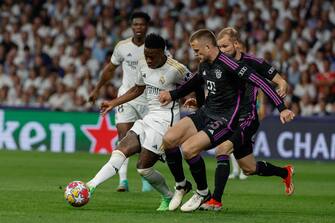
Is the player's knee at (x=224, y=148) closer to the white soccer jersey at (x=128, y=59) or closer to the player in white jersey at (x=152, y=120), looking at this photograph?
the player in white jersey at (x=152, y=120)

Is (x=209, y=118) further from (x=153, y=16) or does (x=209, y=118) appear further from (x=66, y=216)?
(x=153, y=16)

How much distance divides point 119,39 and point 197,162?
15228 mm

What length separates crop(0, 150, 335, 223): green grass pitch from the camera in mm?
10609

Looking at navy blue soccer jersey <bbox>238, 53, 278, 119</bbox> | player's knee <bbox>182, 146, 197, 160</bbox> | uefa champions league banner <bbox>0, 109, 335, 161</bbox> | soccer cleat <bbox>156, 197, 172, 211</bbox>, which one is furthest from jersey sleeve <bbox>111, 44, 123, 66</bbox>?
uefa champions league banner <bbox>0, 109, 335, 161</bbox>

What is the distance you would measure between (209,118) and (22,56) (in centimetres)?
1592

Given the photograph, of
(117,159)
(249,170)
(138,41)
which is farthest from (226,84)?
(138,41)

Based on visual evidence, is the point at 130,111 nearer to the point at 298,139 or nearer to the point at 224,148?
the point at 224,148

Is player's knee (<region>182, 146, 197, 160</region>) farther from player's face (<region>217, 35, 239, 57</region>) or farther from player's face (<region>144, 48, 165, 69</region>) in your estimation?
player's face (<region>217, 35, 239, 57</region>)

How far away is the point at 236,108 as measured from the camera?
1127 cm

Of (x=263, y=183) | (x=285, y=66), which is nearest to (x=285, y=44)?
(x=285, y=66)

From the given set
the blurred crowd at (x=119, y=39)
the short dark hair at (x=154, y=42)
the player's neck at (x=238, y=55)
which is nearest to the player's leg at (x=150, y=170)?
the short dark hair at (x=154, y=42)

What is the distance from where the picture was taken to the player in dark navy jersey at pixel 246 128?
11273 millimetres

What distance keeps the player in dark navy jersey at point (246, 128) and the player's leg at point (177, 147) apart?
0.33 metres

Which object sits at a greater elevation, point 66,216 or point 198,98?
point 198,98
